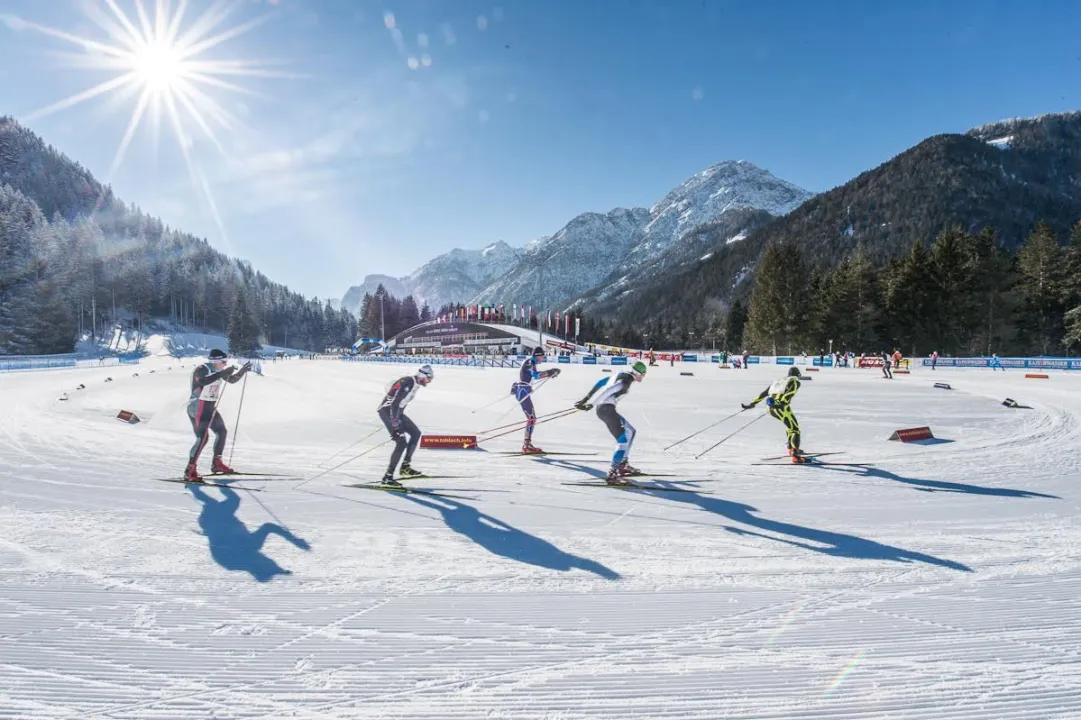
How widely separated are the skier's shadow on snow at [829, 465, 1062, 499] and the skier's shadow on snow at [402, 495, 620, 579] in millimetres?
5524

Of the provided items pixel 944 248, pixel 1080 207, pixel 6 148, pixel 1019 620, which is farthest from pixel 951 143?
pixel 6 148

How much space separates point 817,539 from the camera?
5.04m

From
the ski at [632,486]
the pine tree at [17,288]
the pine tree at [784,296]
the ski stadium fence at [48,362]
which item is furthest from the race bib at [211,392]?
the pine tree at [17,288]

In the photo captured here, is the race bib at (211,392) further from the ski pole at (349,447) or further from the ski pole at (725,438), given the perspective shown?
the ski pole at (725,438)

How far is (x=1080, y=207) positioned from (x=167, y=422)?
208835mm

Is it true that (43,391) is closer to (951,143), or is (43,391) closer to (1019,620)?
(1019,620)

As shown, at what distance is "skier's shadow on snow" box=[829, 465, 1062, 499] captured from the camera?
6550mm

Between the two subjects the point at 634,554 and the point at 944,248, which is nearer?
the point at 634,554

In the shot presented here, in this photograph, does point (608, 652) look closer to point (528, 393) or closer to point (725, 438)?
point (528, 393)

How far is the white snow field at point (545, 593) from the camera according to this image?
8.87 feet

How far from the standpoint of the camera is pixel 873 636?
3.27 metres

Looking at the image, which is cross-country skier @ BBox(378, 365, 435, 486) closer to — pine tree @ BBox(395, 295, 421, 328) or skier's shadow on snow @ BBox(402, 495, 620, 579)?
skier's shadow on snow @ BBox(402, 495, 620, 579)

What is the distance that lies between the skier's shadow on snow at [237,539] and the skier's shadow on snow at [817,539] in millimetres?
4513

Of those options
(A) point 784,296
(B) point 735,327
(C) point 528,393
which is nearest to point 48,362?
(C) point 528,393
